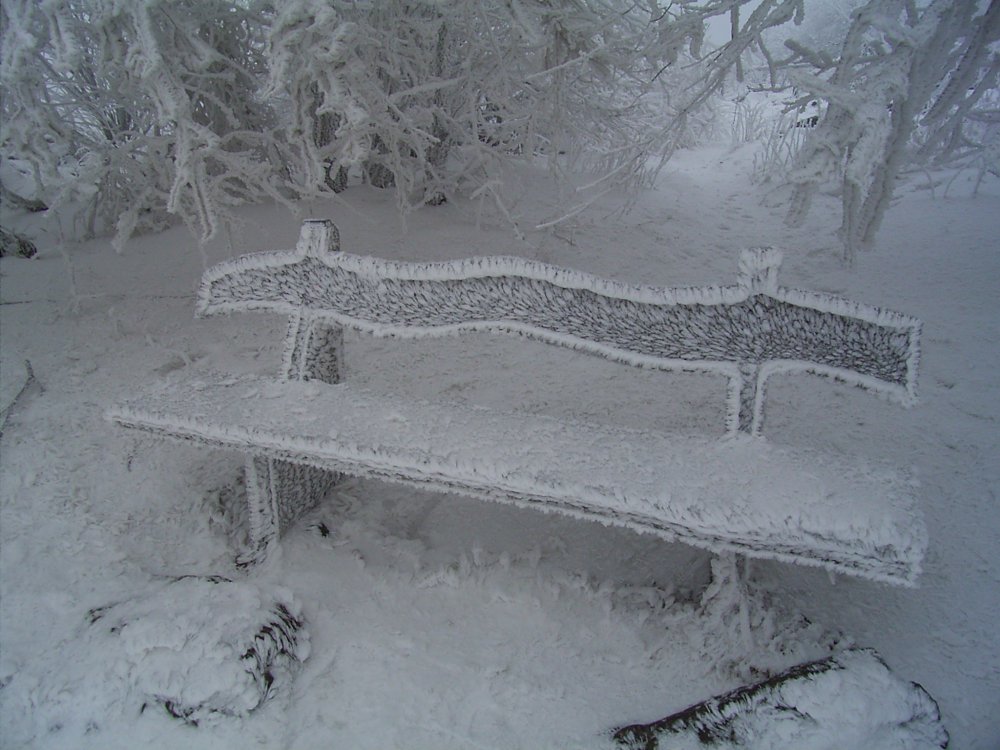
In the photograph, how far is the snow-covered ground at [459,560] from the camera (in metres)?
1.77

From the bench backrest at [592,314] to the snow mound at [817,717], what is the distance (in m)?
0.68

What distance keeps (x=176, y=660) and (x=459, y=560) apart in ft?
2.98

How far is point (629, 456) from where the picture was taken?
72.6 inches

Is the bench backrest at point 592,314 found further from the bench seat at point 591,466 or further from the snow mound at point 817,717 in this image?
the snow mound at point 817,717

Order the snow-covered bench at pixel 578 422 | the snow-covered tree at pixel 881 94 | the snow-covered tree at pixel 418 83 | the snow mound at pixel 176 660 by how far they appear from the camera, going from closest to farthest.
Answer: the snow-covered bench at pixel 578 422 < the snow mound at pixel 176 660 < the snow-covered tree at pixel 881 94 < the snow-covered tree at pixel 418 83

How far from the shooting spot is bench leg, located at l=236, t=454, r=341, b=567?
2.24 metres

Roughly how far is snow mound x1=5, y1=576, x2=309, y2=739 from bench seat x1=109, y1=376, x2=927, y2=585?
0.48 m

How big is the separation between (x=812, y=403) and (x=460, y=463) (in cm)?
192

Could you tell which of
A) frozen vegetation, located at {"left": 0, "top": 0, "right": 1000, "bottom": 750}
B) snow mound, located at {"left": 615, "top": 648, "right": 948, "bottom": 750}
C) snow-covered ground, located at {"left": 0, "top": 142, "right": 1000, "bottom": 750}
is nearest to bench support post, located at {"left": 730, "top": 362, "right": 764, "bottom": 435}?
frozen vegetation, located at {"left": 0, "top": 0, "right": 1000, "bottom": 750}

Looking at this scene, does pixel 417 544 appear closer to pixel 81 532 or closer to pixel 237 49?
Result: pixel 81 532

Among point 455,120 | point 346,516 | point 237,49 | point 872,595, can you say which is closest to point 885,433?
point 872,595

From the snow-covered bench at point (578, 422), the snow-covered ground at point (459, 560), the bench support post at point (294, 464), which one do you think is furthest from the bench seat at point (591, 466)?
the snow-covered ground at point (459, 560)

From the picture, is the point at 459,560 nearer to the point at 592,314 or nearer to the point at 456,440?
the point at 456,440

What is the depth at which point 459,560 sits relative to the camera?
2.29 metres
